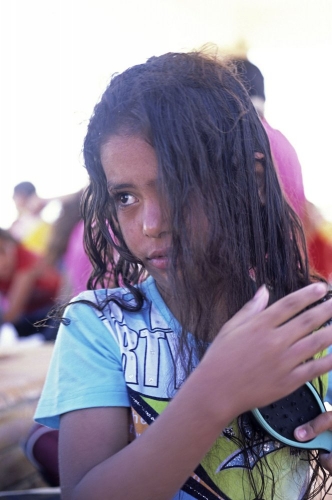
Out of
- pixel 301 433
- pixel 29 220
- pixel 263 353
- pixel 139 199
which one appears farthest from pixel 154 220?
pixel 29 220

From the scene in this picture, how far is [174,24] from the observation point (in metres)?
4.05

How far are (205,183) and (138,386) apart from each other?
38 centimetres

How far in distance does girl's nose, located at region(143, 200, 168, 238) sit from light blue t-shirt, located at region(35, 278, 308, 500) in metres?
0.19

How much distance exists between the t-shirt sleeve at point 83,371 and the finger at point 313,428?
307 mm

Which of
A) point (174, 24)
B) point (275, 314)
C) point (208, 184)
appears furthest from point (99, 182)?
point (174, 24)

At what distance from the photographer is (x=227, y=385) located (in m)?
0.78

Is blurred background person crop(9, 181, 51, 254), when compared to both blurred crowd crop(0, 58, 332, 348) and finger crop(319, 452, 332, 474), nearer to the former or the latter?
blurred crowd crop(0, 58, 332, 348)

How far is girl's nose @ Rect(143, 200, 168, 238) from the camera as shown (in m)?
1.01

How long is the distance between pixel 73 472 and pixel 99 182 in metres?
0.56

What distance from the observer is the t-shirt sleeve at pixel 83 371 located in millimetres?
→ 995

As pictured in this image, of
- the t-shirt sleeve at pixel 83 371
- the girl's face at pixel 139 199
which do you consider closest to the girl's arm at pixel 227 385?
the t-shirt sleeve at pixel 83 371

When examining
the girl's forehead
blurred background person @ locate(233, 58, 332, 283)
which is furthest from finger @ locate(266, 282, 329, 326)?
blurred background person @ locate(233, 58, 332, 283)

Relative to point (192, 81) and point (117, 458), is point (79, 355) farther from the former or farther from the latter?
point (192, 81)

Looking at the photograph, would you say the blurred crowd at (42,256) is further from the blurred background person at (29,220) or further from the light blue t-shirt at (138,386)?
the light blue t-shirt at (138,386)
